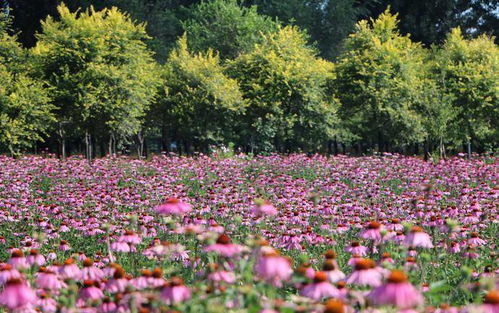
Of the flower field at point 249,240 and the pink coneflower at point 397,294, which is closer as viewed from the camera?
the pink coneflower at point 397,294

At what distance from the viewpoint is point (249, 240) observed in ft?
10.8

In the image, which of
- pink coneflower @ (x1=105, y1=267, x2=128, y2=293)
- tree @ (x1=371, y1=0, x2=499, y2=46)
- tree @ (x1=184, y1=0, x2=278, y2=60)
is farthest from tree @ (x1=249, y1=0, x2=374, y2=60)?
pink coneflower @ (x1=105, y1=267, x2=128, y2=293)

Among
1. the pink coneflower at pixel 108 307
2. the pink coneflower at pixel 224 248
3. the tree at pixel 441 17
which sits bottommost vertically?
the pink coneflower at pixel 108 307

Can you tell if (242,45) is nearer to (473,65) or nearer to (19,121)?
(473,65)

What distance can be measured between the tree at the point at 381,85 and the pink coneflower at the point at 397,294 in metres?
23.6

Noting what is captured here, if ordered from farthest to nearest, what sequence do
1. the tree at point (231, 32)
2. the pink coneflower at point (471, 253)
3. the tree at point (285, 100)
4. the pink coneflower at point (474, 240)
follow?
the tree at point (231, 32), the tree at point (285, 100), the pink coneflower at point (474, 240), the pink coneflower at point (471, 253)

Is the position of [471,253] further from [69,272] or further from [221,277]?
[69,272]

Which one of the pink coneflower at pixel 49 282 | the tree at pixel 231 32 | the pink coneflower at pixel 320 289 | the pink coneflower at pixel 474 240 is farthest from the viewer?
the tree at pixel 231 32

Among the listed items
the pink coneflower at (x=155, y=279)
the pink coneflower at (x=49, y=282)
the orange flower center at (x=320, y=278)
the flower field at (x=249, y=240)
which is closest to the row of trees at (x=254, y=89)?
the flower field at (x=249, y=240)

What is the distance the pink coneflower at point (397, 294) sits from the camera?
2.30 m

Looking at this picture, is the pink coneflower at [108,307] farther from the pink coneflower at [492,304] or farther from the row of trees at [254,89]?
the row of trees at [254,89]

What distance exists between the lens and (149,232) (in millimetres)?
6781

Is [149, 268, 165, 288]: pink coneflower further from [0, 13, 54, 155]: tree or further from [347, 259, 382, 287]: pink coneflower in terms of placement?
[0, 13, 54, 155]: tree

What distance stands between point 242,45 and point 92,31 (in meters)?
13.9
